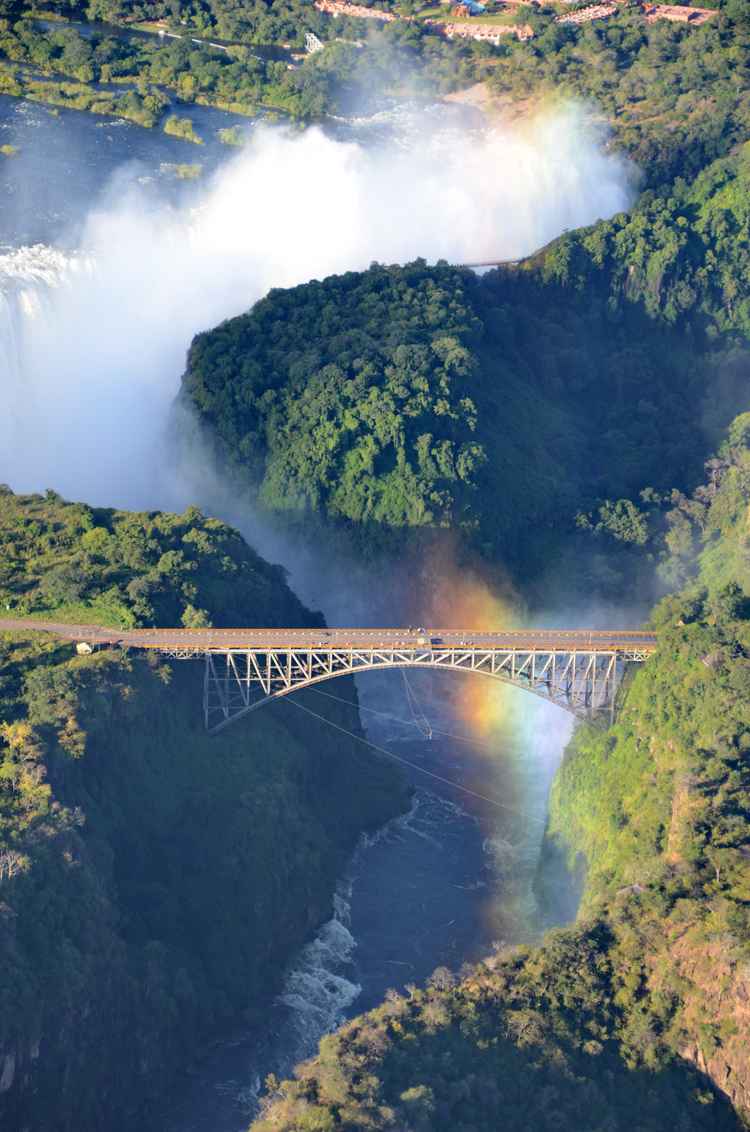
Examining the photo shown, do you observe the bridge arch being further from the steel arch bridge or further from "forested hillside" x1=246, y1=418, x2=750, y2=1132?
"forested hillside" x1=246, y1=418, x2=750, y2=1132

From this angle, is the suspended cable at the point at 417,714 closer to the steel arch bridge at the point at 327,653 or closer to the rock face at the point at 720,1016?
the steel arch bridge at the point at 327,653

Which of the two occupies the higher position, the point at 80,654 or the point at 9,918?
the point at 80,654

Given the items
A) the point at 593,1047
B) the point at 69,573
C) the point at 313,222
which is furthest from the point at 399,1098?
the point at 313,222

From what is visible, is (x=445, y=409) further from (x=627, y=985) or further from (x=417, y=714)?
(x=627, y=985)

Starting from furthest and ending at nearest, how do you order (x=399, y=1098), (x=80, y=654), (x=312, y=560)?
(x=312, y=560), (x=80, y=654), (x=399, y=1098)

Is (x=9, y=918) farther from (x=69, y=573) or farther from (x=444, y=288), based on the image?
(x=444, y=288)

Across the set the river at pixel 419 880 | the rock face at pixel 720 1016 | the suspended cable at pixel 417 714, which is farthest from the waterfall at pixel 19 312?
the rock face at pixel 720 1016

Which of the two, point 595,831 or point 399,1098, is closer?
point 399,1098
